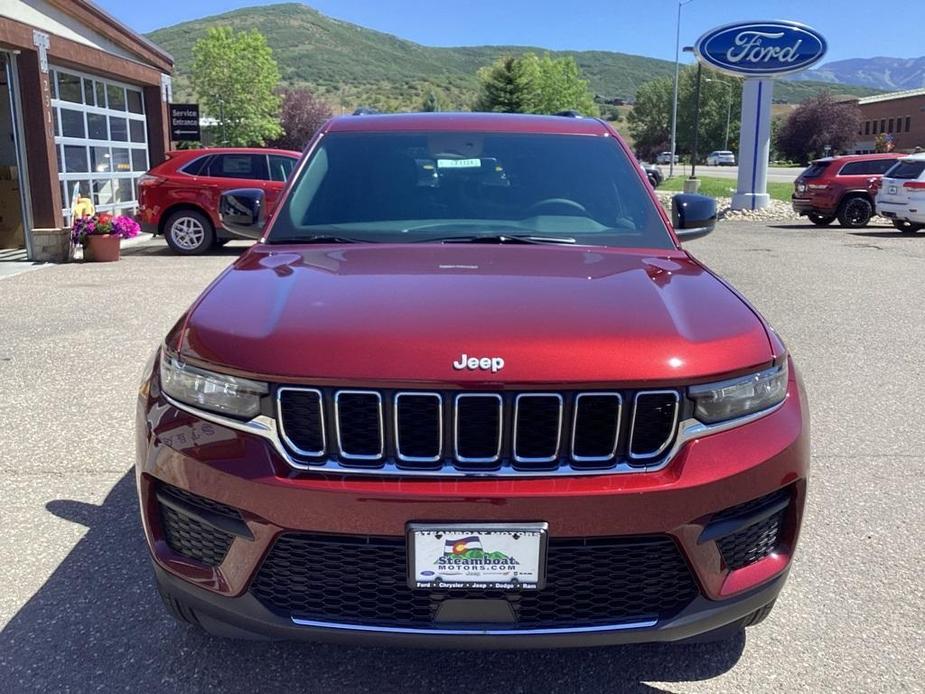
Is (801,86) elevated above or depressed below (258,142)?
above

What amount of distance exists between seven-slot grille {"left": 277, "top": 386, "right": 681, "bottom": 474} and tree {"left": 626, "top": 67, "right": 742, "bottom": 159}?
9730cm

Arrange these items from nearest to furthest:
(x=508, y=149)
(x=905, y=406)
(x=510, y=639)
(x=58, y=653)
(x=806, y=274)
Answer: (x=510, y=639) → (x=58, y=653) → (x=508, y=149) → (x=905, y=406) → (x=806, y=274)

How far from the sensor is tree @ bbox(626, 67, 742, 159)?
9762 cm

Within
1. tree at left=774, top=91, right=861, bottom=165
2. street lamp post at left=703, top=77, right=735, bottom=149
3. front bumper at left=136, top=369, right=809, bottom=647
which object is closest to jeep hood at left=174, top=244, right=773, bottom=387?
front bumper at left=136, top=369, right=809, bottom=647

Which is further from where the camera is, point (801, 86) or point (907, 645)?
point (801, 86)

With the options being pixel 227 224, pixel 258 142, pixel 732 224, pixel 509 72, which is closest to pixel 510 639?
pixel 227 224

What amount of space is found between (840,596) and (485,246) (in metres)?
1.82

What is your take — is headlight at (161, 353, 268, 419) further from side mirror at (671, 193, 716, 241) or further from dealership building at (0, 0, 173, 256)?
dealership building at (0, 0, 173, 256)

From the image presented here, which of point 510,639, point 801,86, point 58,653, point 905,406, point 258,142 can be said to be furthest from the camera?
point 801,86

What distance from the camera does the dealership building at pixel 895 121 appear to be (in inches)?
2997

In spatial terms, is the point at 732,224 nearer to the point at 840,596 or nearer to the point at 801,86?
the point at 840,596

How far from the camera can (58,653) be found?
2643 millimetres

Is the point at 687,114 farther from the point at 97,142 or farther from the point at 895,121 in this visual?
the point at 97,142

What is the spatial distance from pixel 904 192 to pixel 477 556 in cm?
1868
